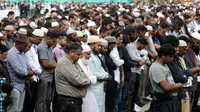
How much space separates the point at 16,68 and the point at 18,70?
0.05 metres

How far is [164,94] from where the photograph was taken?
6.73m

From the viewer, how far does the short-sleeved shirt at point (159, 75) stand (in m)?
6.62

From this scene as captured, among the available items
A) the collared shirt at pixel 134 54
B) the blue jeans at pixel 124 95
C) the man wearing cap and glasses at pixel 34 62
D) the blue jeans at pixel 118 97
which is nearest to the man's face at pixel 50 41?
the man wearing cap and glasses at pixel 34 62

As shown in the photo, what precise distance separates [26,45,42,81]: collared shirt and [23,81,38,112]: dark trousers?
19 centimetres

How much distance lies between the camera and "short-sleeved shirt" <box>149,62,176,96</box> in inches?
261

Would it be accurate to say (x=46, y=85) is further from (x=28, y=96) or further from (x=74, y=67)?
(x=74, y=67)

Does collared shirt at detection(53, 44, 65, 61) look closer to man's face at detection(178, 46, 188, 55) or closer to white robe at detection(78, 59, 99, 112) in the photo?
white robe at detection(78, 59, 99, 112)

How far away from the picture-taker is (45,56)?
816cm

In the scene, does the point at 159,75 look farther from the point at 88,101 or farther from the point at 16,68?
the point at 16,68

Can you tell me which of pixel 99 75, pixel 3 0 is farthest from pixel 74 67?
pixel 3 0

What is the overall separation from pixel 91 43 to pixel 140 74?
2.61 meters

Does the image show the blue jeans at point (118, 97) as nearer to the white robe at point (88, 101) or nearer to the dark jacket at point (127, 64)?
the dark jacket at point (127, 64)

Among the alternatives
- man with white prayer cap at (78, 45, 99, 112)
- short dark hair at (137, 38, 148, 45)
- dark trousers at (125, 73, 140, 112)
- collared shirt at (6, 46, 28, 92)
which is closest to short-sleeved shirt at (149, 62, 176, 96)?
man with white prayer cap at (78, 45, 99, 112)

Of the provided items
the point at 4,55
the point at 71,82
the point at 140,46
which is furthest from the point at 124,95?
the point at 4,55
